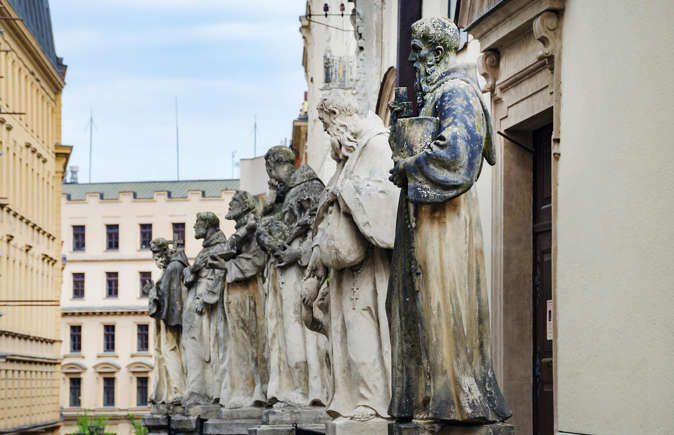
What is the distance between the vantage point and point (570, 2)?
1029cm

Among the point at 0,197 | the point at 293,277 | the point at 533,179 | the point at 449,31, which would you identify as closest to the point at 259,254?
the point at 293,277

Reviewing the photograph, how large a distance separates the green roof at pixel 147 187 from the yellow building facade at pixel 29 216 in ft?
77.9

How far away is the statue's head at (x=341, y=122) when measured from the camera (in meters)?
9.63

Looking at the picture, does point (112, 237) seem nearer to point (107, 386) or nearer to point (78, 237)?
point (78, 237)

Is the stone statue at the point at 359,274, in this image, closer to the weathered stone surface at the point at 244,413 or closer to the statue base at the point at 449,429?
the statue base at the point at 449,429

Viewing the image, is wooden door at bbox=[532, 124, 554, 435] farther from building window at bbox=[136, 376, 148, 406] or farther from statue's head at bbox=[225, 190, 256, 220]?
building window at bbox=[136, 376, 148, 406]

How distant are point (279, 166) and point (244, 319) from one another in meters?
2.39

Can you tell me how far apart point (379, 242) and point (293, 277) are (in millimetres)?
4395

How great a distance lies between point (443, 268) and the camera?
683 centimetres

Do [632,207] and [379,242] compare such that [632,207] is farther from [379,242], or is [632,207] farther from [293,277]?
[293,277]

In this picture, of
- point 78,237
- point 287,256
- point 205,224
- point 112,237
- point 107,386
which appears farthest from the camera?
point 78,237

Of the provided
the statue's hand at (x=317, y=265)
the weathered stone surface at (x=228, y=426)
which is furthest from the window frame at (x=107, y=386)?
the statue's hand at (x=317, y=265)

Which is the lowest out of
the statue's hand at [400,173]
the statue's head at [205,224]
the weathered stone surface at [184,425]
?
the weathered stone surface at [184,425]

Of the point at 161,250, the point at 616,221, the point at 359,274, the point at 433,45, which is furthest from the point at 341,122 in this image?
the point at 161,250
